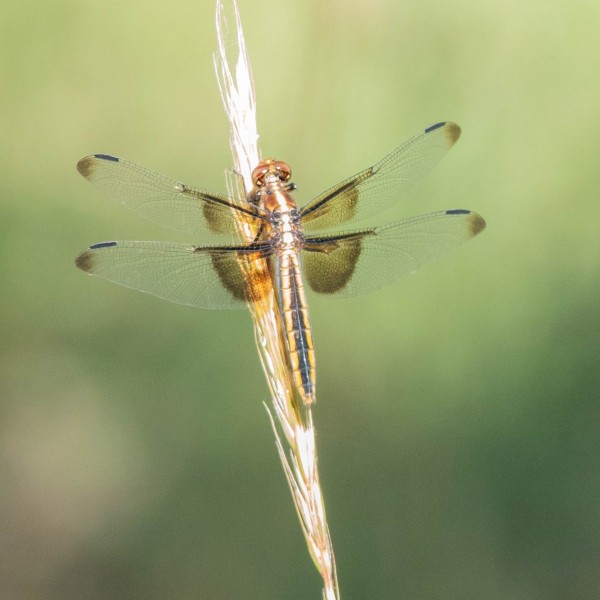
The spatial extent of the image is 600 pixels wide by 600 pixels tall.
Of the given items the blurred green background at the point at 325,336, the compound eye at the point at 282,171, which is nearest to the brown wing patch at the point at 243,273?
the compound eye at the point at 282,171

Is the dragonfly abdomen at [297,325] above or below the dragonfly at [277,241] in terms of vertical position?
below

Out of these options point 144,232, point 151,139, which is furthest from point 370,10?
point 144,232

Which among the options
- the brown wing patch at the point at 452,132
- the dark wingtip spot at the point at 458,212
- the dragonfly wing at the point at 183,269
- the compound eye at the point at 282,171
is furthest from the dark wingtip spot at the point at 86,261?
the brown wing patch at the point at 452,132

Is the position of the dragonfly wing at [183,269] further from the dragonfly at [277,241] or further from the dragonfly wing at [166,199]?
the dragonfly wing at [166,199]

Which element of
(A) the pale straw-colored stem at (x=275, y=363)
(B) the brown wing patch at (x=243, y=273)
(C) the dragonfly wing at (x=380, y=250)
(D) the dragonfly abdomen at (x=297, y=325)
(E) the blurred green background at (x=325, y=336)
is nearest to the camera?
(A) the pale straw-colored stem at (x=275, y=363)

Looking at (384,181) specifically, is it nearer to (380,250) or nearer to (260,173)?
(380,250)

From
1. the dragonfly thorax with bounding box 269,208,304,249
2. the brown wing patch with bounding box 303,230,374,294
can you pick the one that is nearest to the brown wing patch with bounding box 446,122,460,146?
the brown wing patch with bounding box 303,230,374,294

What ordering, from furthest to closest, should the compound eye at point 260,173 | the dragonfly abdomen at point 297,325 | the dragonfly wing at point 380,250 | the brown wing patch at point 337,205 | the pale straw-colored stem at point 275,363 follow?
the brown wing patch at point 337,205
the dragonfly wing at point 380,250
the compound eye at point 260,173
the dragonfly abdomen at point 297,325
the pale straw-colored stem at point 275,363

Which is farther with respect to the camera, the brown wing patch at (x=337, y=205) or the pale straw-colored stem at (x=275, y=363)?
the brown wing patch at (x=337, y=205)

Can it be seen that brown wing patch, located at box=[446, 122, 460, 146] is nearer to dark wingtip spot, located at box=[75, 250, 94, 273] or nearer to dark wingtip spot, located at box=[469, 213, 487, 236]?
dark wingtip spot, located at box=[469, 213, 487, 236]

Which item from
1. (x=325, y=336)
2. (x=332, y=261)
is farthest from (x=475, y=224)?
(x=325, y=336)
